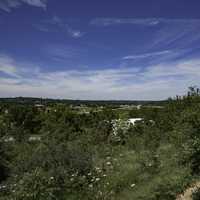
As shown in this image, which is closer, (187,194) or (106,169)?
(187,194)

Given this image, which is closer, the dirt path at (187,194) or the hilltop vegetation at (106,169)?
the dirt path at (187,194)

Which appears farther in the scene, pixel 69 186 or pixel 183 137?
Result: pixel 183 137

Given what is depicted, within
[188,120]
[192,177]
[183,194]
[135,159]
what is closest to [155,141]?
[135,159]

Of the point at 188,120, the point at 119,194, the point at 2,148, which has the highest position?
the point at 188,120

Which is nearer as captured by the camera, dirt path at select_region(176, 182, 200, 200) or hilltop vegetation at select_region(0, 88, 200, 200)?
dirt path at select_region(176, 182, 200, 200)

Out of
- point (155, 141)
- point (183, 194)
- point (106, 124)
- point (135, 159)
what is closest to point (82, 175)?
point (135, 159)

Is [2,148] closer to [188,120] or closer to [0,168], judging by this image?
[0,168]

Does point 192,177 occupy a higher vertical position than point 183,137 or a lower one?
lower

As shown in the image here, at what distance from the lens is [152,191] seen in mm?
7648

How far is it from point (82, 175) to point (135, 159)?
90.6 inches

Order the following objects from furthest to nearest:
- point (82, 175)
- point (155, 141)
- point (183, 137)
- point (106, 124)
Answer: point (106, 124), point (155, 141), point (183, 137), point (82, 175)

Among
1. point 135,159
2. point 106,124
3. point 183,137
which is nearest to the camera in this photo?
point 183,137

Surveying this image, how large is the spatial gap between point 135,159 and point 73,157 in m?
2.16

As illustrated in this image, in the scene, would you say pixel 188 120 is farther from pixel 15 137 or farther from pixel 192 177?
pixel 15 137
